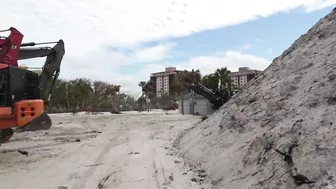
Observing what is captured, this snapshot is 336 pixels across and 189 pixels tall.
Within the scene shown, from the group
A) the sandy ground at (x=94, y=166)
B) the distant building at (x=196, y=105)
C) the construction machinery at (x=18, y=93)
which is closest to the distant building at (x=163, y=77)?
the distant building at (x=196, y=105)

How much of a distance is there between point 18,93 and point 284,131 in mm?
7576

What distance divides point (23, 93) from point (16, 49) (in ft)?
5.05

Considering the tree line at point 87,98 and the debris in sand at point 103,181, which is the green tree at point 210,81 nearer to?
the tree line at point 87,98

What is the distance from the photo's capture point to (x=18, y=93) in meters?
9.94

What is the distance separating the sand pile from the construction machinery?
15.3 ft

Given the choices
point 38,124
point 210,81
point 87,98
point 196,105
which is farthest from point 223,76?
point 38,124

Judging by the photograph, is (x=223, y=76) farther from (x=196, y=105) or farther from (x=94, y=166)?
(x=94, y=166)

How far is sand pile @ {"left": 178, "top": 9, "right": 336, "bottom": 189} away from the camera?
5.20 meters

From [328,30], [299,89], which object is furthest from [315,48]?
[299,89]

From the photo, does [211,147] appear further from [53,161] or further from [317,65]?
[53,161]

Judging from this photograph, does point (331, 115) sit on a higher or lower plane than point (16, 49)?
lower

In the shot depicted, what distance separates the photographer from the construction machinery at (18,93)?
946 centimetres

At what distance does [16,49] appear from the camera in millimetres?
10648

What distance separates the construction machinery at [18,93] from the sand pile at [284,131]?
4.66 meters
